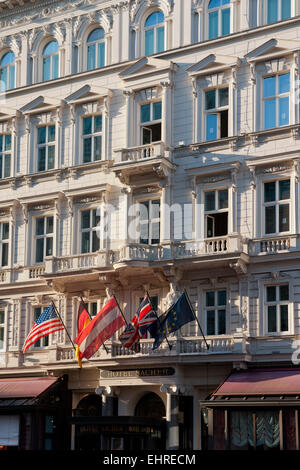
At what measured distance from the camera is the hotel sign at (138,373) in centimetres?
3897

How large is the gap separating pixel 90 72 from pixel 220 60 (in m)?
7.22

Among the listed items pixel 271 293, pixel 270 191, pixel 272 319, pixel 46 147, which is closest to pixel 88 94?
pixel 46 147

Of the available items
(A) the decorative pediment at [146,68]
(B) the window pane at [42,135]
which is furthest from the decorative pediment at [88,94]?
(B) the window pane at [42,135]

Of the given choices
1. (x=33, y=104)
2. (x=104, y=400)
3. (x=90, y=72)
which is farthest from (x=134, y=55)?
(x=104, y=400)

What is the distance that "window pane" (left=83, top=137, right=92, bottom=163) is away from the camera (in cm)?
4459

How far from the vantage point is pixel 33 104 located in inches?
1829

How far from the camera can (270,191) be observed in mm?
39562

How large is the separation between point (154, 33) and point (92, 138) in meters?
5.76

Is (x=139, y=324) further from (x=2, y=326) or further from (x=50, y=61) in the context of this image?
(x=50, y=61)

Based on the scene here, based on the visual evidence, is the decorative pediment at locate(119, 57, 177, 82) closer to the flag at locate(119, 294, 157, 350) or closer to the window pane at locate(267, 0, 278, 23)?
the window pane at locate(267, 0, 278, 23)

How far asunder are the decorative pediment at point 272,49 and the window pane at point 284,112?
1962mm

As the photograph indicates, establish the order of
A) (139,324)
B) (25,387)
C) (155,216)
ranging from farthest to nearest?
(25,387), (155,216), (139,324)

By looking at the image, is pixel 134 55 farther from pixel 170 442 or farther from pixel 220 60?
pixel 170 442

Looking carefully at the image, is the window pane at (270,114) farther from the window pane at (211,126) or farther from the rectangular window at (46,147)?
the rectangular window at (46,147)
